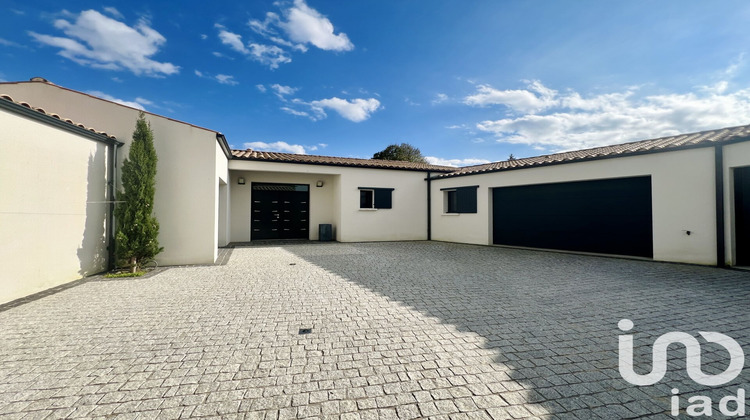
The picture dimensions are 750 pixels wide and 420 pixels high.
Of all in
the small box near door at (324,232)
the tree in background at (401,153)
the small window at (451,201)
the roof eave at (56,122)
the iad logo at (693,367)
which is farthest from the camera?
the tree in background at (401,153)

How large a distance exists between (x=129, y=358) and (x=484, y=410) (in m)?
2.90

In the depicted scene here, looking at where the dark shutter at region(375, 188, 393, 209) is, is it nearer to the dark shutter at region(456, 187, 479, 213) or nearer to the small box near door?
the small box near door

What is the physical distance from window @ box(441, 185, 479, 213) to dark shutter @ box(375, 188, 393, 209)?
239cm

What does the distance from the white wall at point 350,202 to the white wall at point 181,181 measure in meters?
3.91

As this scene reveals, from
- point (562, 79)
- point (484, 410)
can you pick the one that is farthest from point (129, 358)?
point (562, 79)

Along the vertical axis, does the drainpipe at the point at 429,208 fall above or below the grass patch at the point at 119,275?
above

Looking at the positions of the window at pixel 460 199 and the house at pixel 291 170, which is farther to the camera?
the window at pixel 460 199

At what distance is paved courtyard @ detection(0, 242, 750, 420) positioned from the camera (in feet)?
6.09

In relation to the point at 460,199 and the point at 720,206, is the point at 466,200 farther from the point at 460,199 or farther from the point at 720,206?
the point at 720,206

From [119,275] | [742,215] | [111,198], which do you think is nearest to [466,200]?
[742,215]

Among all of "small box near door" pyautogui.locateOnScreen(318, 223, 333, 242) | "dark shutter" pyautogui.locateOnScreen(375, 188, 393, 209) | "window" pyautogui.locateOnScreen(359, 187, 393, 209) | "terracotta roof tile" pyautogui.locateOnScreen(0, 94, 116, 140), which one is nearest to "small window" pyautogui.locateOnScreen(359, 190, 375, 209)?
"window" pyautogui.locateOnScreen(359, 187, 393, 209)

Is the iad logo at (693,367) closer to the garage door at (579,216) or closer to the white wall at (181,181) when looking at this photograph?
the garage door at (579,216)

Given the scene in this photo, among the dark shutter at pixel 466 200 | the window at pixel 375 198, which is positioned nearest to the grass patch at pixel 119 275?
the window at pixel 375 198

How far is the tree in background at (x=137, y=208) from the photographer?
6.08 m
